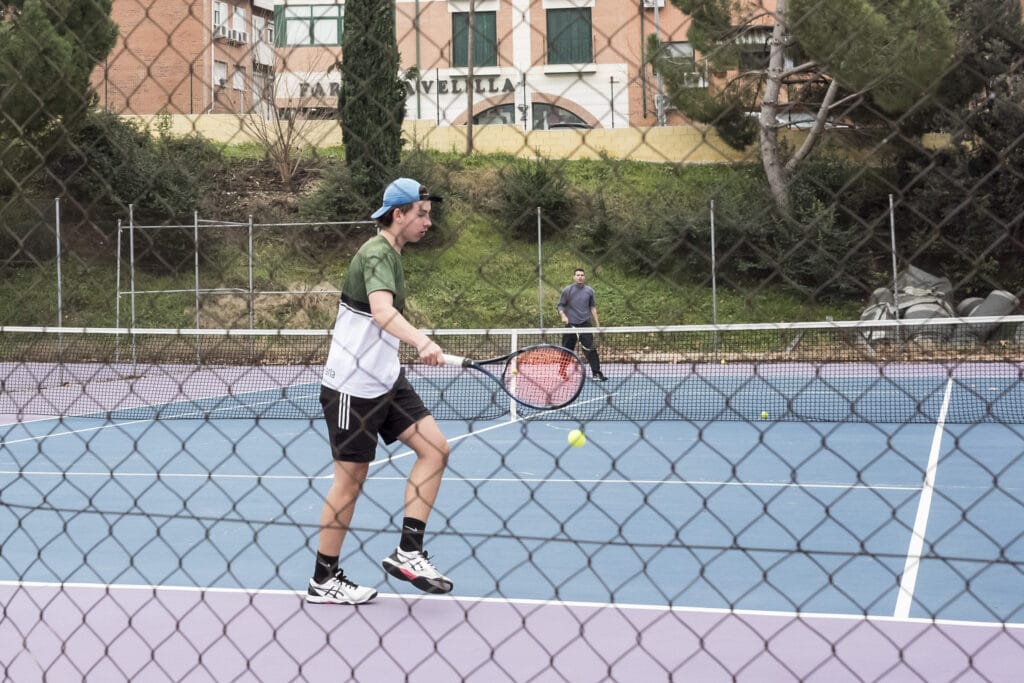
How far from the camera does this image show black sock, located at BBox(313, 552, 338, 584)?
3.72 metres

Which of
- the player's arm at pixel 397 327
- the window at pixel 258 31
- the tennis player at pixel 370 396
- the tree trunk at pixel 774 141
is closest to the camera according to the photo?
the window at pixel 258 31

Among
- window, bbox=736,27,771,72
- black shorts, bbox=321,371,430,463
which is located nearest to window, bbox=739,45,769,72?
window, bbox=736,27,771,72

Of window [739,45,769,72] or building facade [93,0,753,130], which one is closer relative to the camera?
building facade [93,0,753,130]

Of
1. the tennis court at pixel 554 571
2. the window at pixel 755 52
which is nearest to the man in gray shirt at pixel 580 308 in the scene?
the tennis court at pixel 554 571

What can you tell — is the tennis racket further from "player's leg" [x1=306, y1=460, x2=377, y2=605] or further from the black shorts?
"player's leg" [x1=306, y1=460, x2=377, y2=605]

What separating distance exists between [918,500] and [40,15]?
417cm

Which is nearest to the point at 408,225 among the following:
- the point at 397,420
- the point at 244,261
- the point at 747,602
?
the point at 397,420

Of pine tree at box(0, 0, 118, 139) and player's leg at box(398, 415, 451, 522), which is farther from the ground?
pine tree at box(0, 0, 118, 139)

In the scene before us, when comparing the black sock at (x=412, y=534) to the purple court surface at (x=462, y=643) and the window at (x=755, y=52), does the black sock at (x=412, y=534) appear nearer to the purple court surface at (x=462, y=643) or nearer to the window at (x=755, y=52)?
the purple court surface at (x=462, y=643)

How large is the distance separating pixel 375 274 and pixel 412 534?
0.88 meters

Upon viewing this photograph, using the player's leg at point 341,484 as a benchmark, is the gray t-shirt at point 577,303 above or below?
below

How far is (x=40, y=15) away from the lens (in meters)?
3.60

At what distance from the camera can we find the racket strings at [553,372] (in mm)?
4719

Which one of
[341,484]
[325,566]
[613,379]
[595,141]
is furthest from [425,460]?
[613,379]
